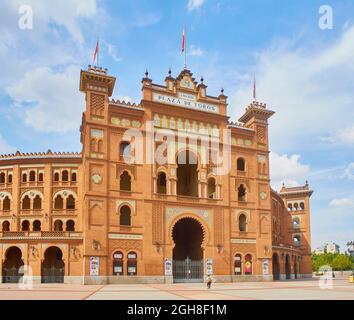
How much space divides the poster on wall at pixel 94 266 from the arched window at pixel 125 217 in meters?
5.19

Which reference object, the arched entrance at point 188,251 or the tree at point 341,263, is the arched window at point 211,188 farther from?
the tree at point 341,263

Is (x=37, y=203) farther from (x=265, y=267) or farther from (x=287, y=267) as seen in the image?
(x=287, y=267)

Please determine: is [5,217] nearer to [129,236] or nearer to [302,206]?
[129,236]

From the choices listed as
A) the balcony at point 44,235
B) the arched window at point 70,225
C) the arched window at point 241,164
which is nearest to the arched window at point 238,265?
the arched window at point 241,164

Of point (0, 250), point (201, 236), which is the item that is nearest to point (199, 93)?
point (201, 236)

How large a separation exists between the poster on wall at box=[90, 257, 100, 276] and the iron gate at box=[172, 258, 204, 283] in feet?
28.1

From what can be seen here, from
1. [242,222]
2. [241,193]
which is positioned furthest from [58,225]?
[241,193]

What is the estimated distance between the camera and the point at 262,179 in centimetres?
5284

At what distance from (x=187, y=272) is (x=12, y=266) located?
19333 mm

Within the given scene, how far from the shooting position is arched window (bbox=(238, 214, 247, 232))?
50.9m

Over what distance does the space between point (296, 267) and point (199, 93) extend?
104 ft

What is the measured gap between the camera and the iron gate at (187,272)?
45781mm

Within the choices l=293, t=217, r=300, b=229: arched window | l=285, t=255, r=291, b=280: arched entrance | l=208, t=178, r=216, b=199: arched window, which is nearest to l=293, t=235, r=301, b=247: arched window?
l=293, t=217, r=300, b=229: arched window

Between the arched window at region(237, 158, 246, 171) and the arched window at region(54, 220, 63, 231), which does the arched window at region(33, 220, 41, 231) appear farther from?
the arched window at region(237, 158, 246, 171)
